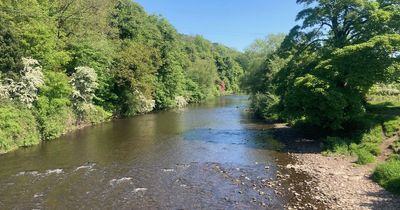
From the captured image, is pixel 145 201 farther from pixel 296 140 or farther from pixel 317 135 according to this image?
pixel 317 135

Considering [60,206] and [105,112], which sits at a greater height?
[105,112]

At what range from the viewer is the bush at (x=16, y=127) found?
24656 mm

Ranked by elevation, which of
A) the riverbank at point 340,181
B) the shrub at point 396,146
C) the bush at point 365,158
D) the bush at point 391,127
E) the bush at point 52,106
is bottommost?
the riverbank at point 340,181

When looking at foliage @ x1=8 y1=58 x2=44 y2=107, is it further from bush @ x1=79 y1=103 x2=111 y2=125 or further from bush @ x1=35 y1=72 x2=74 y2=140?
bush @ x1=79 y1=103 x2=111 y2=125

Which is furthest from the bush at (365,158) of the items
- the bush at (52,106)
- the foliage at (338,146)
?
the bush at (52,106)

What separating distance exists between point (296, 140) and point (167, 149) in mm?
10895

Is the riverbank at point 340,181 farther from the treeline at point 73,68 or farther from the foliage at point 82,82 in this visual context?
the foliage at point 82,82

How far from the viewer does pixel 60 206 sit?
15156 mm

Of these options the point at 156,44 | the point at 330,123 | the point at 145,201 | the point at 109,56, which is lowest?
the point at 145,201

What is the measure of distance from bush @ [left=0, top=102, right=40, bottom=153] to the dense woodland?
78mm

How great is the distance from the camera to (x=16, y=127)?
84.2 feet

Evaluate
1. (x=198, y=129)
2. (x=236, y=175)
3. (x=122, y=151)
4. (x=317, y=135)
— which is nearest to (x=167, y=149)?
(x=122, y=151)

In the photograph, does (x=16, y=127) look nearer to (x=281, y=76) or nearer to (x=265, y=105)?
(x=281, y=76)

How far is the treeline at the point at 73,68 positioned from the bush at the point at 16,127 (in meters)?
0.07
